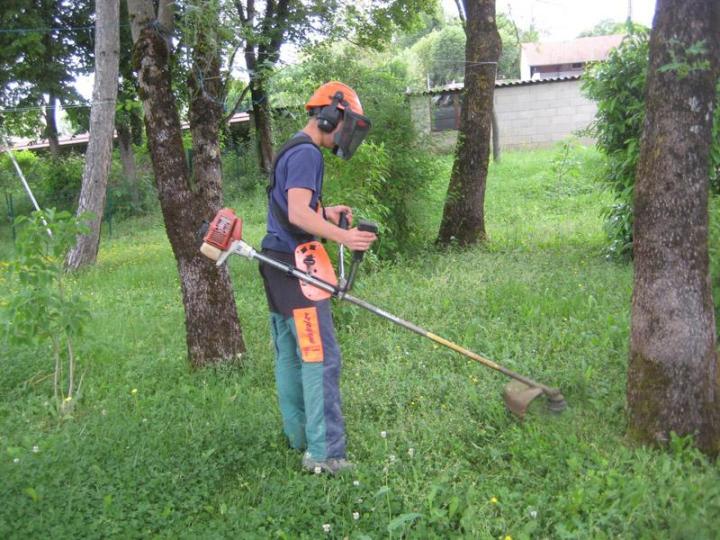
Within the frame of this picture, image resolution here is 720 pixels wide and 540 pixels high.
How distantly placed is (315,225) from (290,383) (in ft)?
3.24

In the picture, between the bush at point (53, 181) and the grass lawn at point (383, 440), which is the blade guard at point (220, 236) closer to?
the grass lawn at point (383, 440)

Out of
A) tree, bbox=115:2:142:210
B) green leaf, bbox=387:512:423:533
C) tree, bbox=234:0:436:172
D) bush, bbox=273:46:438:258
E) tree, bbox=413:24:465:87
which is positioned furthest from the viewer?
tree, bbox=413:24:465:87

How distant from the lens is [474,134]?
8945 mm

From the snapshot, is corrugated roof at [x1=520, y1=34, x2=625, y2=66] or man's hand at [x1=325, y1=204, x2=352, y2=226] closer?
man's hand at [x1=325, y1=204, x2=352, y2=226]

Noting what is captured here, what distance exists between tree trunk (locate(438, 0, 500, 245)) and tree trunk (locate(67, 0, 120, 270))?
4.93 meters

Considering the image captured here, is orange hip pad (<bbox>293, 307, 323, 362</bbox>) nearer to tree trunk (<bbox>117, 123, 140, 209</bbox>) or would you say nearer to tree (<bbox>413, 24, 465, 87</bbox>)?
tree trunk (<bbox>117, 123, 140, 209</bbox>)

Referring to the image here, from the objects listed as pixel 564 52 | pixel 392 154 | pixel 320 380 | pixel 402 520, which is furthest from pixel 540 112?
pixel 564 52

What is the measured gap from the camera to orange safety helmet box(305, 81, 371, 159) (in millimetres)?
3555

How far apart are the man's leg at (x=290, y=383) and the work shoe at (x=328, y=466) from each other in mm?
275

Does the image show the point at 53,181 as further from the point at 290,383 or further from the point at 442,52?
the point at 442,52

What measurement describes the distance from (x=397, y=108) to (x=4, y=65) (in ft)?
40.3

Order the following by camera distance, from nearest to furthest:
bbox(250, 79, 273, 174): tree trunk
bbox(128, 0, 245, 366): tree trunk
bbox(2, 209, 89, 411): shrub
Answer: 1. bbox(2, 209, 89, 411): shrub
2. bbox(128, 0, 245, 366): tree trunk
3. bbox(250, 79, 273, 174): tree trunk

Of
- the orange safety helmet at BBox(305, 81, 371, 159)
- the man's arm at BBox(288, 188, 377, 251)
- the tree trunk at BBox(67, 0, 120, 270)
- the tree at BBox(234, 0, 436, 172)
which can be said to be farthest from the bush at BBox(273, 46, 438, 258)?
the tree at BBox(234, 0, 436, 172)

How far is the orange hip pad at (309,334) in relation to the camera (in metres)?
3.53
